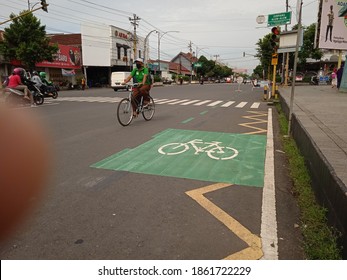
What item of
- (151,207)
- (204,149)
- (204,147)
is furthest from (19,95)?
(151,207)

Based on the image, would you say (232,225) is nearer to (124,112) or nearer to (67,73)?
(124,112)

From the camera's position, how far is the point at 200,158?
5293 mm

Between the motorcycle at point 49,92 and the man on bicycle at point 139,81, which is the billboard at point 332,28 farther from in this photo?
the motorcycle at point 49,92

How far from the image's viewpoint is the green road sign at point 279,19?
1298 centimetres

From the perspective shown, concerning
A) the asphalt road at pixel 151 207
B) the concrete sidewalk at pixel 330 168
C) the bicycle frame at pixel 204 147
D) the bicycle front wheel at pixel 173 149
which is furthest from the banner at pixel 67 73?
the concrete sidewalk at pixel 330 168

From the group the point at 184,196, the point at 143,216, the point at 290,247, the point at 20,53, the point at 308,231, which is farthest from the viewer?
the point at 20,53

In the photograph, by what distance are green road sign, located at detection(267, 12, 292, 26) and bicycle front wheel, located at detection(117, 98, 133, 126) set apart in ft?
28.5

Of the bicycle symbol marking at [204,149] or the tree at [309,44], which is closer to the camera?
the bicycle symbol marking at [204,149]

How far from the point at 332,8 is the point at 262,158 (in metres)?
17.4

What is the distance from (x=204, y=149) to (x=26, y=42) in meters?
28.4

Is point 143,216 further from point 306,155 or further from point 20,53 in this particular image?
point 20,53

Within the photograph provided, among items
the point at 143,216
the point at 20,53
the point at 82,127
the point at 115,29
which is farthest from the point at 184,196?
the point at 115,29

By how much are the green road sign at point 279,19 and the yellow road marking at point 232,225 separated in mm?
11611

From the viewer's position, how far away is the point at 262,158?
5.38 meters
